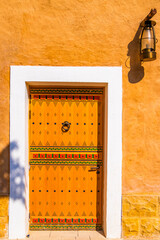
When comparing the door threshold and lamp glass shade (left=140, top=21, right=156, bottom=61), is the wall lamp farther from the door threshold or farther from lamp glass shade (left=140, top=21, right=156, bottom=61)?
the door threshold

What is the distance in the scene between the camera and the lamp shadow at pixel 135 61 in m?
3.27

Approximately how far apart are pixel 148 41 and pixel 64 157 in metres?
2.25

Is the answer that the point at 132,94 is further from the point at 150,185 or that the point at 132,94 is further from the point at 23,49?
the point at 23,49

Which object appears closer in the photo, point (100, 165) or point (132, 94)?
point (132, 94)

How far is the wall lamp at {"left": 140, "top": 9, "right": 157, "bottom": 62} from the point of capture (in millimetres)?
3076

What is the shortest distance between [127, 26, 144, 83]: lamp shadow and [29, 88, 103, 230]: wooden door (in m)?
0.73

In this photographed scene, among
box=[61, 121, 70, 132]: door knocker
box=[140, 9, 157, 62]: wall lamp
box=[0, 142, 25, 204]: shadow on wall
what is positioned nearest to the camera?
box=[140, 9, 157, 62]: wall lamp

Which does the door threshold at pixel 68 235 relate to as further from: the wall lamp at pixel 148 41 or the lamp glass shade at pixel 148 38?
the lamp glass shade at pixel 148 38

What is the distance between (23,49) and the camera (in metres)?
3.23

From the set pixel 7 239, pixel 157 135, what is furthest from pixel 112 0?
pixel 7 239

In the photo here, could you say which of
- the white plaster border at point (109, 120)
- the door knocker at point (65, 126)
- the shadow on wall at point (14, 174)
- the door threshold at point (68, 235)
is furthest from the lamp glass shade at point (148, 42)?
the door threshold at point (68, 235)

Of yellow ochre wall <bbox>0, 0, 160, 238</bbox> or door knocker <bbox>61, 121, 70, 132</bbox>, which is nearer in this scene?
yellow ochre wall <bbox>0, 0, 160, 238</bbox>

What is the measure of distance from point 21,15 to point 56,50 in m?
0.77

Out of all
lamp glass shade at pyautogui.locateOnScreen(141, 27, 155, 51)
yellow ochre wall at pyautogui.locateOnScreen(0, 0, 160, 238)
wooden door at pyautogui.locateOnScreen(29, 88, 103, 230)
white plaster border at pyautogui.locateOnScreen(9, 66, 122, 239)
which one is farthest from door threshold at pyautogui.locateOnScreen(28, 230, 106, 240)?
lamp glass shade at pyautogui.locateOnScreen(141, 27, 155, 51)
